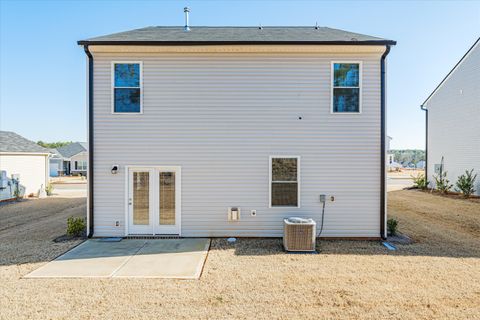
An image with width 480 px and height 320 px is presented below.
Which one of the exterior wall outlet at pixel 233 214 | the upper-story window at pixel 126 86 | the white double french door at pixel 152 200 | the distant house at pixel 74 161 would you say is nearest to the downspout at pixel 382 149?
the exterior wall outlet at pixel 233 214

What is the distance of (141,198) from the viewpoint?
6.91 meters

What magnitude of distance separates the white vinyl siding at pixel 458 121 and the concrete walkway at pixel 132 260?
1555 cm

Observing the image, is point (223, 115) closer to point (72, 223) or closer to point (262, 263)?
point (262, 263)

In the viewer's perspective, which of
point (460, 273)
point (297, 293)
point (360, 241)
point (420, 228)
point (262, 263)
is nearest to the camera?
point (297, 293)

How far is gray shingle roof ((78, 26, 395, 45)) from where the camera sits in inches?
257

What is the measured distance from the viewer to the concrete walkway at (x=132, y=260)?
15.6 feet

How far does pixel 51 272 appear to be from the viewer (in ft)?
15.8

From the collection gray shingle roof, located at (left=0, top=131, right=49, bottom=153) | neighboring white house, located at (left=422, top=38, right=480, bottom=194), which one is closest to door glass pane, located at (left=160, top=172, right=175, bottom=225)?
gray shingle roof, located at (left=0, top=131, right=49, bottom=153)

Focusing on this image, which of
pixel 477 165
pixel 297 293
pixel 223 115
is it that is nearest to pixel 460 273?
pixel 297 293

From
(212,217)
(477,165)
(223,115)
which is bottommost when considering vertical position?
(212,217)

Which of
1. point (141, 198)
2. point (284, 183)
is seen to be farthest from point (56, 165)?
point (284, 183)

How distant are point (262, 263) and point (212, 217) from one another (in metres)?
2.13

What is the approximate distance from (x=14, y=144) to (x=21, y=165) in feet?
5.53

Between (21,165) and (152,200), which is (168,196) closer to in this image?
(152,200)
